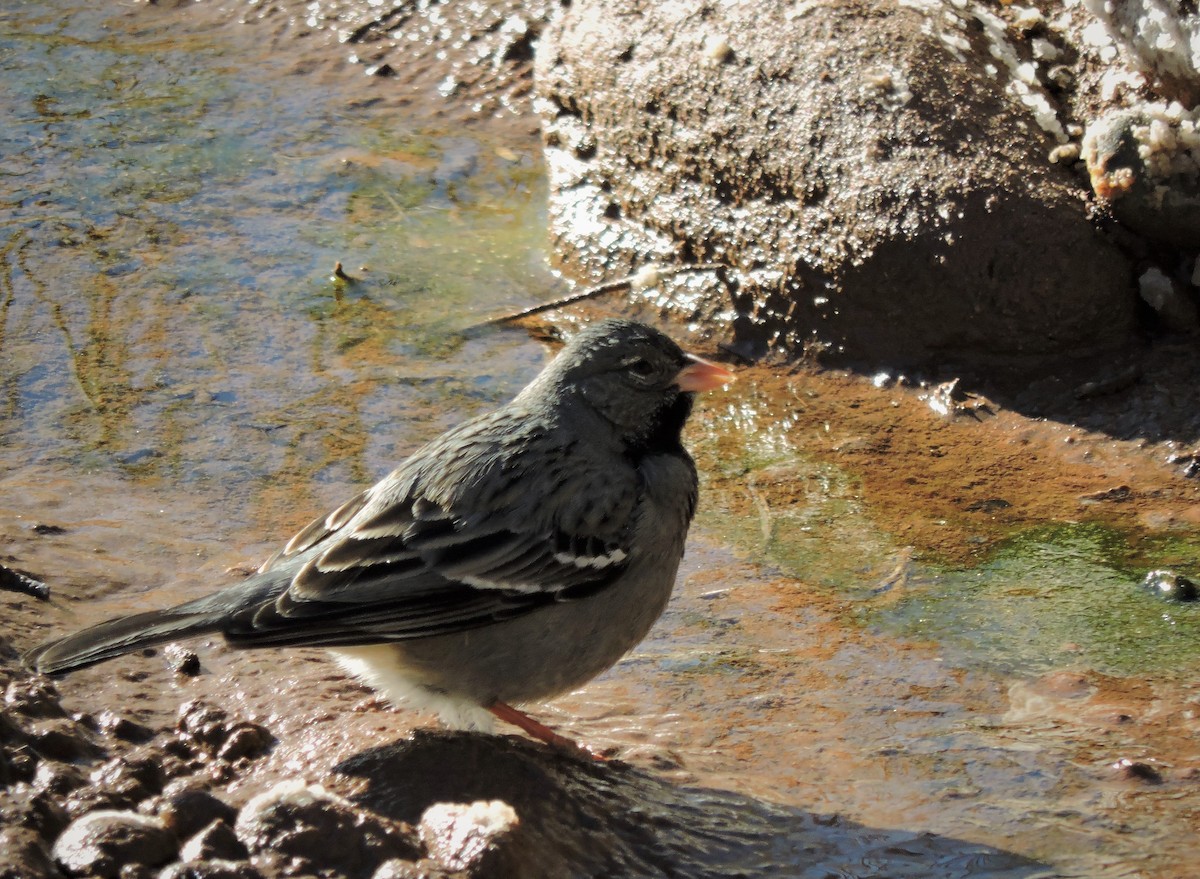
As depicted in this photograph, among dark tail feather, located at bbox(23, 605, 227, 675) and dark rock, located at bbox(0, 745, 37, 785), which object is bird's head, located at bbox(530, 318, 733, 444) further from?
dark rock, located at bbox(0, 745, 37, 785)

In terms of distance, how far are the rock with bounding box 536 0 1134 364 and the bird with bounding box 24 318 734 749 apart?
2.74 metres

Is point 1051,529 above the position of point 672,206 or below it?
below

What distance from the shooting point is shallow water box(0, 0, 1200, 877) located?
4.36m

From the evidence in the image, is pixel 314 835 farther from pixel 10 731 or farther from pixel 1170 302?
pixel 1170 302

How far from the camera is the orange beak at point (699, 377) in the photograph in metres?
5.45

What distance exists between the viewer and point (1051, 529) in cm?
600

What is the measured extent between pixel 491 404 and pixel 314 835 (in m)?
3.56

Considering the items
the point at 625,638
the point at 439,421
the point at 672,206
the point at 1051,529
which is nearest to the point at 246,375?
the point at 439,421

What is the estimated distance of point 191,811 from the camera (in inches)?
147

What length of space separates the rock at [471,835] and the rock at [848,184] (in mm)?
4195

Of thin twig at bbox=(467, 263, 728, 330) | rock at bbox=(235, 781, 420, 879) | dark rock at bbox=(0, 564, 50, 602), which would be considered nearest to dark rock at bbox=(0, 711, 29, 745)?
rock at bbox=(235, 781, 420, 879)

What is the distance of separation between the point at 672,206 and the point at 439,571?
13.8 feet

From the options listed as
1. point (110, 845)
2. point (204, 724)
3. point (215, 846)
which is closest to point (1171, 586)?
point (204, 724)

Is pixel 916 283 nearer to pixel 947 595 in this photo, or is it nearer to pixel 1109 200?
pixel 1109 200
